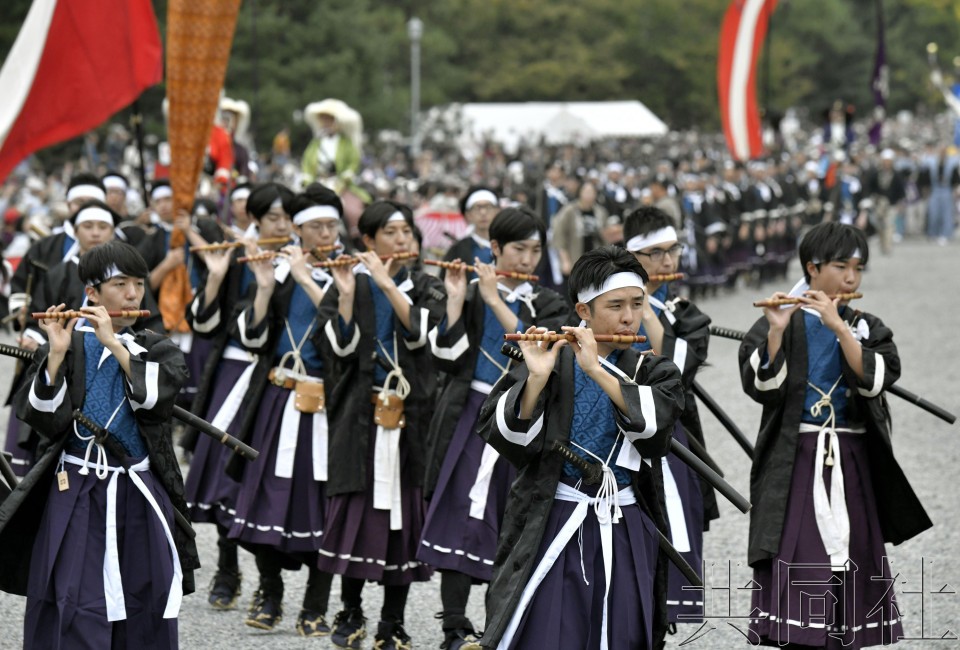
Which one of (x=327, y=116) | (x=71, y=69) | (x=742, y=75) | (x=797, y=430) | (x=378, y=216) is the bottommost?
(x=797, y=430)

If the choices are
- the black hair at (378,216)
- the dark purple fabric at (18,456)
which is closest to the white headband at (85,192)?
the dark purple fabric at (18,456)

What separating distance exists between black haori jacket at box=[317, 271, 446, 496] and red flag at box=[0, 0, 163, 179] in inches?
103

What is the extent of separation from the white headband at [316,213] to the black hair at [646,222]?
1.45m

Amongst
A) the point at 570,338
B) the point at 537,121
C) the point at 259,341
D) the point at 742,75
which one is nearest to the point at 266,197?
the point at 259,341

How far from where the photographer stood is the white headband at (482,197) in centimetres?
836

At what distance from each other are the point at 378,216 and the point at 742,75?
13.9 m

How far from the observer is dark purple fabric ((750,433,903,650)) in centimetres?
538

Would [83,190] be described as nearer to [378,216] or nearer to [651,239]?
[378,216]

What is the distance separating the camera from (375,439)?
6402mm

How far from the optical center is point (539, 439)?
4539 millimetres

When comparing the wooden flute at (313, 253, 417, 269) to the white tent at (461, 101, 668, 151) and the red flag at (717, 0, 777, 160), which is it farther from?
the white tent at (461, 101, 668, 151)

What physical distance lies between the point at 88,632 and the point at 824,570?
251cm

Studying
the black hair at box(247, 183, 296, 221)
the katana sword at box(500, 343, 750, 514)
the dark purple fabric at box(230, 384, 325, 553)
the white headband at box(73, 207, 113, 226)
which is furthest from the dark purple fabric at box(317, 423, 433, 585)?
the white headband at box(73, 207, 113, 226)

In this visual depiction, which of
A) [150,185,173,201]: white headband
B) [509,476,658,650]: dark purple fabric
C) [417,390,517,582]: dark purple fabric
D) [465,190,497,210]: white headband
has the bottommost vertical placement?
[509,476,658,650]: dark purple fabric
